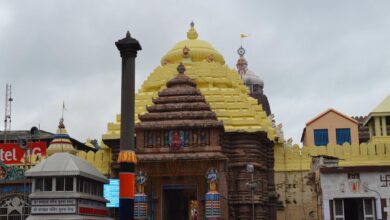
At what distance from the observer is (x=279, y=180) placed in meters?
48.9

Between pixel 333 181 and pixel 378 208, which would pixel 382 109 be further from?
pixel 378 208

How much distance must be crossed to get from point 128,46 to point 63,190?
26.1 ft

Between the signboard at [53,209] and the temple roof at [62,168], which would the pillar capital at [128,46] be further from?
the signboard at [53,209]

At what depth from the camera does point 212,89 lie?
50562 millimetres

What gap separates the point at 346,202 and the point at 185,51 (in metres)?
19.3

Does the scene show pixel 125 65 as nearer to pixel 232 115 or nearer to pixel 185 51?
pixel 232 115

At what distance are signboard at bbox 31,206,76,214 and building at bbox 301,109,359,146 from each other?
3285 centimetres

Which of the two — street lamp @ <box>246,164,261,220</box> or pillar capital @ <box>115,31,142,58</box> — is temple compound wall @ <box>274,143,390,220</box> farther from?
pillar capital @ <box>115,31,142,58</box>

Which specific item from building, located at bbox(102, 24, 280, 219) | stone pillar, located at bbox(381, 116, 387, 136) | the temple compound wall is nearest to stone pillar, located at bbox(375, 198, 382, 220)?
building, located at bbox(102, 24, 280, 219)

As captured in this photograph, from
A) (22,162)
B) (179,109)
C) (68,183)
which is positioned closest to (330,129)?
(179,109)

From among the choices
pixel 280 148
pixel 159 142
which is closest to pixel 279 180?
pixel 280 148

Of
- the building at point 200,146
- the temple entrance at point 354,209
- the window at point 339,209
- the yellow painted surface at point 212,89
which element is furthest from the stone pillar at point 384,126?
the window at point 339,209

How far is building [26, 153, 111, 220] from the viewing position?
3294 cm

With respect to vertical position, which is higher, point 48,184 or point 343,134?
point 343,134
